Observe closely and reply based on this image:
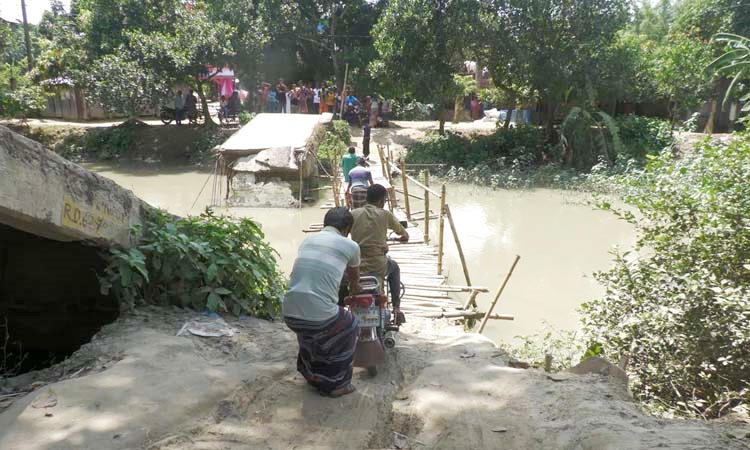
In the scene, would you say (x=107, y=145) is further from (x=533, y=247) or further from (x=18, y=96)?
(x=533, y=247)

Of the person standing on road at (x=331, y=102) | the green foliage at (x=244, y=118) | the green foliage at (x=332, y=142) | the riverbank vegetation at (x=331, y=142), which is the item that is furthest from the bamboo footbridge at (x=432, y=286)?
the person standing on road at (x=331, y=102)

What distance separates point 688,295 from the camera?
470cm

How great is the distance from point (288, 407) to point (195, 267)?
1.74 m

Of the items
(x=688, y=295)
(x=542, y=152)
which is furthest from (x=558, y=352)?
(x=542, y=152)

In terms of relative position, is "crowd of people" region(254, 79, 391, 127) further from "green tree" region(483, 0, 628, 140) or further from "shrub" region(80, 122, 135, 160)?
"green tree" region(483, 0, 628, 140)

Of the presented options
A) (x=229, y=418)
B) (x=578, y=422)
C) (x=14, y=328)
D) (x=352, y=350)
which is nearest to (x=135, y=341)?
(x=229, y=418)

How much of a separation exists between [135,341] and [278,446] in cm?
154

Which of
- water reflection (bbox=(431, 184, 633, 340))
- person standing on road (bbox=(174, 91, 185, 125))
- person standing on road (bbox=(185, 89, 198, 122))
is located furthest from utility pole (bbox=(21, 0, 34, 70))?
water reflection (bbox=(431, 184, 633, 340))

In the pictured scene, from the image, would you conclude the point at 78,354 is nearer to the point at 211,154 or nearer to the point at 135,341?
the point at 135,341

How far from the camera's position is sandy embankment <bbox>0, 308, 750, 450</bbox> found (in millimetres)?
2752

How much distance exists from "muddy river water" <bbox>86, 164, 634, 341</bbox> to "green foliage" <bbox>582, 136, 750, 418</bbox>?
1998 millimetres

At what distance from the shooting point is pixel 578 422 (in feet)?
9.73

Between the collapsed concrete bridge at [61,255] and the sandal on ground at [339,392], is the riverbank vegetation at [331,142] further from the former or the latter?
the sandal on ground at [339,392]

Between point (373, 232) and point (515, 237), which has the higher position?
point (373, 232)
